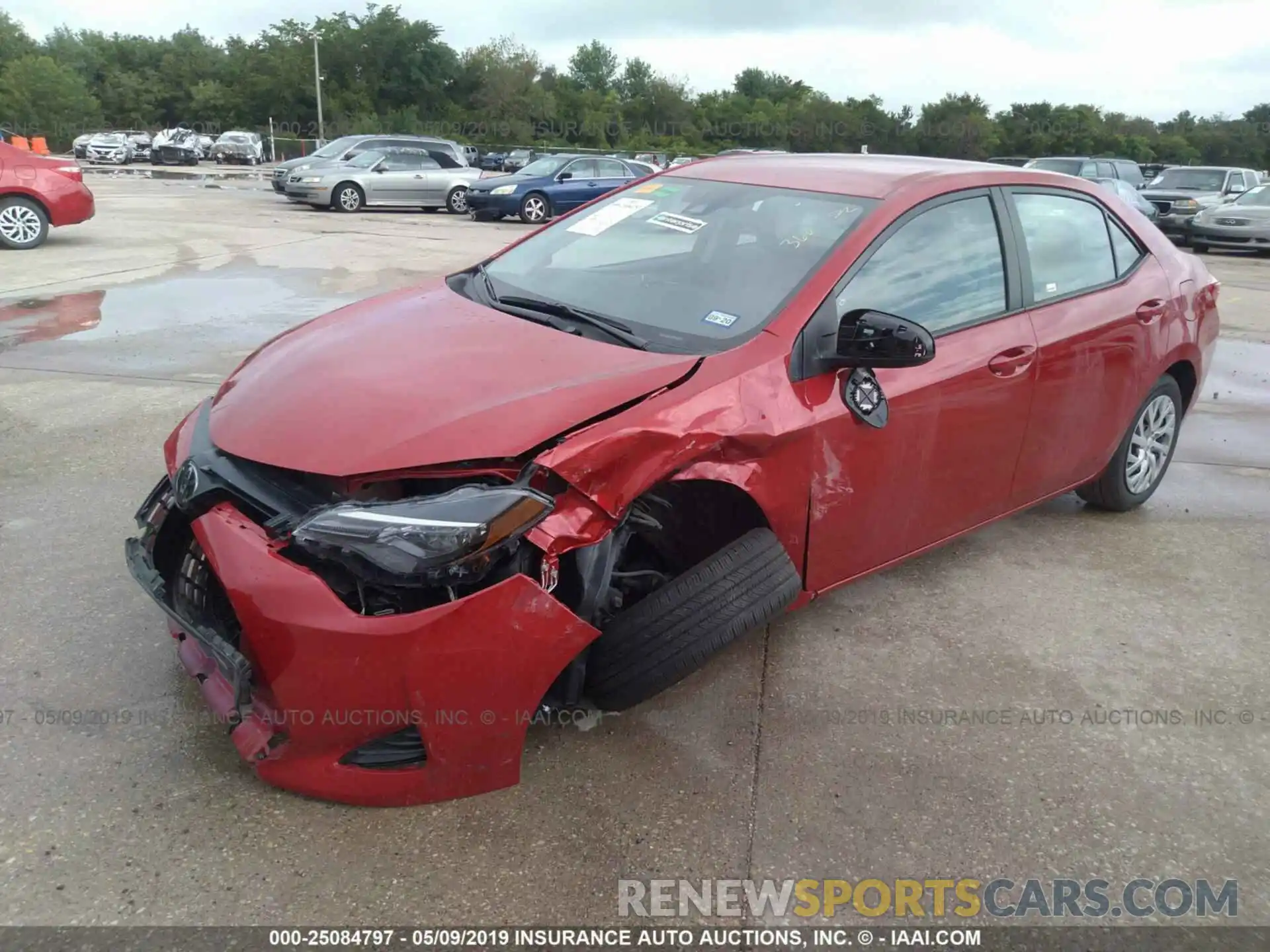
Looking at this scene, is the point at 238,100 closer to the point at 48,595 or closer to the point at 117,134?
the point at 117,134

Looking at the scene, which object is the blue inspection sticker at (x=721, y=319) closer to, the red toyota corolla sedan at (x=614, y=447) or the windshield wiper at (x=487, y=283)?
the red toyota corolla sedan at (x=614, y=447)

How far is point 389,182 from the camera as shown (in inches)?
797

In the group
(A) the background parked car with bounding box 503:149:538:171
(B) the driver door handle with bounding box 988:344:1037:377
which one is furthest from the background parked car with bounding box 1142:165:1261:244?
(A) the background parked car with bounding box 503:149:538:171

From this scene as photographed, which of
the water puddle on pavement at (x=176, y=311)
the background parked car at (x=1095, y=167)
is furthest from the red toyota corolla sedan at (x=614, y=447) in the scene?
the background parked car at (x=1095, y=167)

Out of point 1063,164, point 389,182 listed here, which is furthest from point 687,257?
point 1063,164

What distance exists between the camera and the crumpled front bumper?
2.26 metres

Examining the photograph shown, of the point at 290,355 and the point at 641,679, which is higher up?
the point at 290,355

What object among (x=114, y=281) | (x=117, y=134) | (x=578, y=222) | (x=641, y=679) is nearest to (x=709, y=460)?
(x=641, y=679)

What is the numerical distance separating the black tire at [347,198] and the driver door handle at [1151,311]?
18.1 metres

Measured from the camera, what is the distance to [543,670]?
2.38 meters

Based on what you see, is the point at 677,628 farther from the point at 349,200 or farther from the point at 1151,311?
the point at 349,200

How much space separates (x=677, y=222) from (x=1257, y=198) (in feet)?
60.4

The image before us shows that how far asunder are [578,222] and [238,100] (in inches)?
2813

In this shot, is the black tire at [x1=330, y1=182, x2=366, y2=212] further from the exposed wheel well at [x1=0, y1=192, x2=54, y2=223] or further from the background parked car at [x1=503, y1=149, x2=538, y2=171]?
the background parked car at [x1=503, y1=149, x2=538, y2=171]
